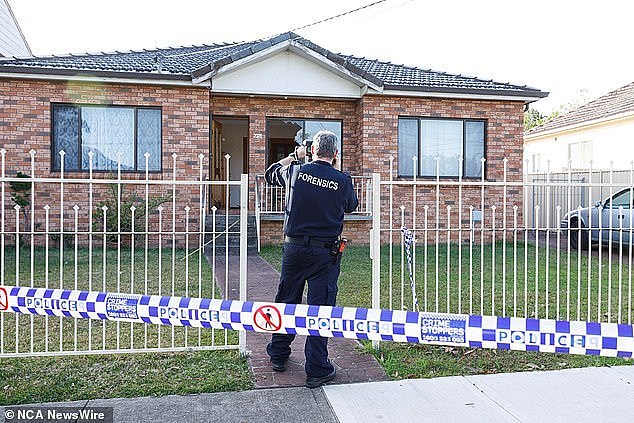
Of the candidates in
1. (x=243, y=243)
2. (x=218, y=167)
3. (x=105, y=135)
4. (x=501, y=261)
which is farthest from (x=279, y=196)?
(x=243, y=243)

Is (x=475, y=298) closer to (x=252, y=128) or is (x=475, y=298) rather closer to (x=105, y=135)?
(x=252, y=128)

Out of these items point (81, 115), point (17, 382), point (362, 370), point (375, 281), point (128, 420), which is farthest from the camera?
point (81, 115)

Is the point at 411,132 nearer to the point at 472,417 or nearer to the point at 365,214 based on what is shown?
the point at 365,214

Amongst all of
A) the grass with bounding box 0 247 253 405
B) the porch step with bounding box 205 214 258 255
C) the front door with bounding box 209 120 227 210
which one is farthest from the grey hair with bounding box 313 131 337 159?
the front door with bounding box 209 120 227 210

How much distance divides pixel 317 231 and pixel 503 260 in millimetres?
2892

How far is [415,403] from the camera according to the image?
3.86 metres

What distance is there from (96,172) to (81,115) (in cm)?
130

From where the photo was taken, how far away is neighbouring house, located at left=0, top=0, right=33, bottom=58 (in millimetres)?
16656

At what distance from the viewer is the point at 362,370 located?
455 cm

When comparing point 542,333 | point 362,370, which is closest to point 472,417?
point 542,333

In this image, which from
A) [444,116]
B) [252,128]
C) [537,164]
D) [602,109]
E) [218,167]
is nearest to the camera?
[537,164]

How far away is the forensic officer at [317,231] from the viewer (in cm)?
414

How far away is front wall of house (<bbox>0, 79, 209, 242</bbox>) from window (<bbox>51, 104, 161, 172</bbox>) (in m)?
0.18

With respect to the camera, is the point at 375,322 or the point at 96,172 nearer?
the point at 375,322
